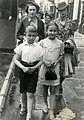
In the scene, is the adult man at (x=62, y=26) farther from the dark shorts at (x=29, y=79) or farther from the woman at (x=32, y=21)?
the dark shorts at (x=29, y=79)

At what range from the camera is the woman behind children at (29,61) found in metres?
5.00

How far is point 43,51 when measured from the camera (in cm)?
532

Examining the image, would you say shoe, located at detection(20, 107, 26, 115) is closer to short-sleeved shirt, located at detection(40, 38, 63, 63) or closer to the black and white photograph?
the black and white photograph

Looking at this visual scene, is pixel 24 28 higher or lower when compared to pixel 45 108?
higher

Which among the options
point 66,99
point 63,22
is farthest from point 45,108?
point 63,22

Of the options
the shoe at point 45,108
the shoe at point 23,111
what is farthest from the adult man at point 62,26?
the shoe at point 23,111

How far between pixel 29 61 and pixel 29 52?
0.15 m

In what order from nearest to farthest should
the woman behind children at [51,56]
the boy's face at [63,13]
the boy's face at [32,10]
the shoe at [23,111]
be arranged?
the woman behind children at [51,56]
the shoe at [23,111]
the boy's face at [32,10]
the boy's face at [63,13]

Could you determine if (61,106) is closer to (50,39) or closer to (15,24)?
(50,39)

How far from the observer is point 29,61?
5.05 meters

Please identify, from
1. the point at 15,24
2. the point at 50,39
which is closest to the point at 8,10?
the point at 15,24

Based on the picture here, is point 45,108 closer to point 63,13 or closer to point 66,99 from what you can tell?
point 66,99

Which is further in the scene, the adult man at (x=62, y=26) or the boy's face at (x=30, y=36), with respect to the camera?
the adult man at (x=62, y=26)

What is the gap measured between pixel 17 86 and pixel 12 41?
4.71 meters
